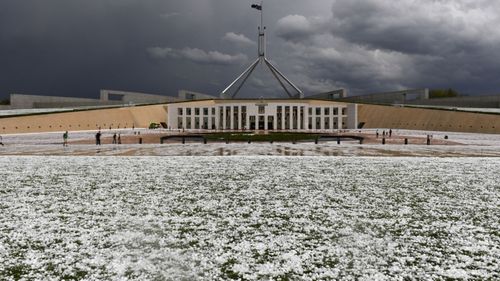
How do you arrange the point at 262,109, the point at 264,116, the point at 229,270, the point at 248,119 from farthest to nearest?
the point at 248,119, the point at 262,109, the point at 264,116, the point at 229,270

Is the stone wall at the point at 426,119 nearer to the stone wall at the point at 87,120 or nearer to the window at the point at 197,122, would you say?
the window at the point at 197,122

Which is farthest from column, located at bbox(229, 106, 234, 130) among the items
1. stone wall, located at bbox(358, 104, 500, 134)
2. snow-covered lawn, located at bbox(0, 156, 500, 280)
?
snow-covered lawn, located at bbox(0, 156, 500, 280)

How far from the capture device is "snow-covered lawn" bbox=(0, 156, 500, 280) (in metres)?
5.94

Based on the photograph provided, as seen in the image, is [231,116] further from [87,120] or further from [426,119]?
[426,119]

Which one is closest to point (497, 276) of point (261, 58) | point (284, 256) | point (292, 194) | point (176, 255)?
point (284, 256)

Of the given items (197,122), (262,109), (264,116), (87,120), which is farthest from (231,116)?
(87,120)

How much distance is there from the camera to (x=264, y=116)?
8062cm

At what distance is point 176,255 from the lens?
257 inches

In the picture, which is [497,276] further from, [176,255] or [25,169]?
[25,169]

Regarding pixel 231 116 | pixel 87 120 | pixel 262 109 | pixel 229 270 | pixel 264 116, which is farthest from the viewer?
pixel 231 116

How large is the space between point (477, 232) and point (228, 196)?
6914 millimetres

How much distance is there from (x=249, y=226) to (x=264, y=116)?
7290cm

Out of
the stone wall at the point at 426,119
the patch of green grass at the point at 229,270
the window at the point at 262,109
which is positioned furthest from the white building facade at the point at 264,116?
the patch of green grass at the point at 229,270

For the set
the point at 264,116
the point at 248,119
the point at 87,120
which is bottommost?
the point at 87,120
